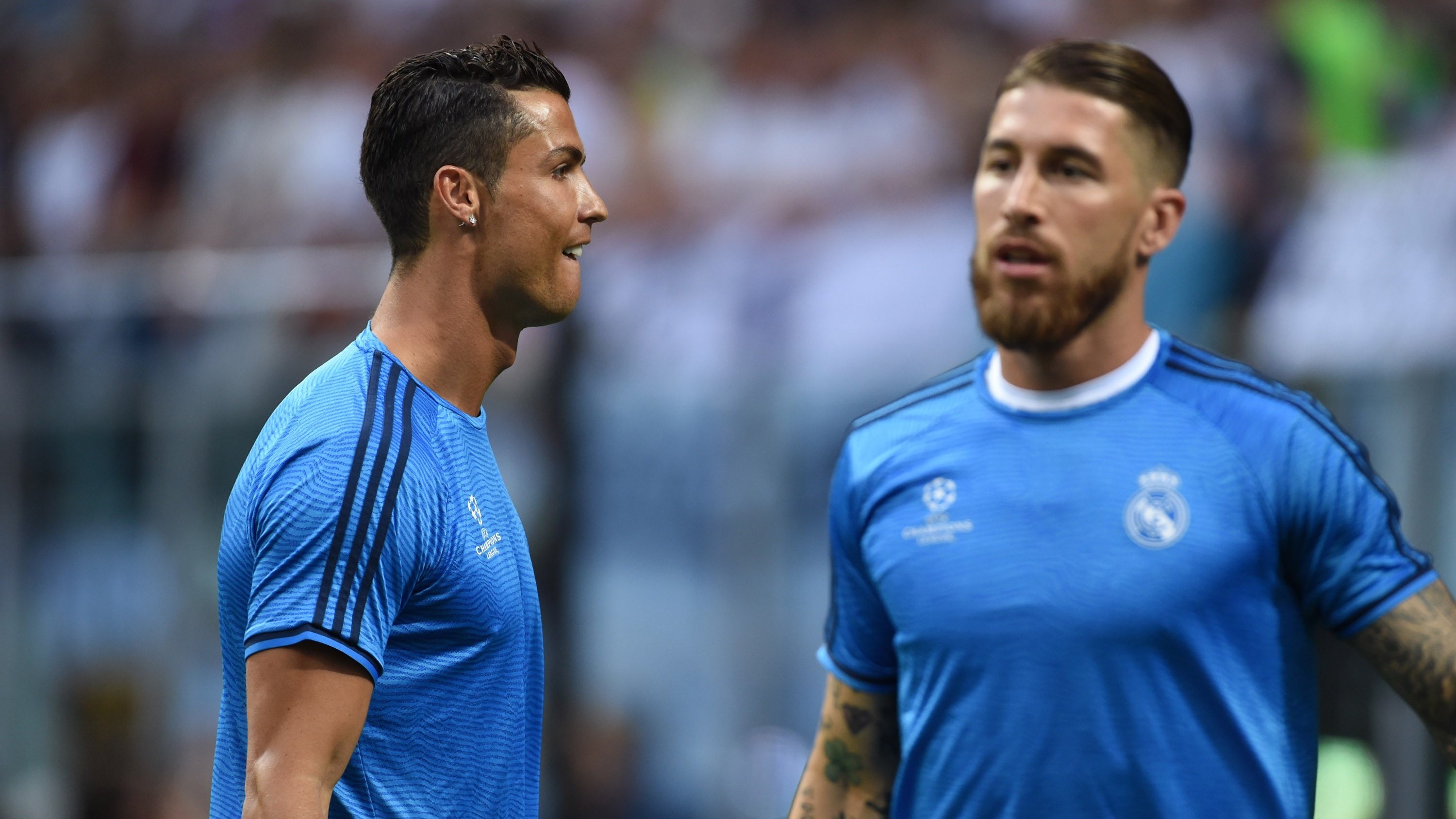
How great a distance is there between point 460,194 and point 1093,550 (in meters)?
1.18

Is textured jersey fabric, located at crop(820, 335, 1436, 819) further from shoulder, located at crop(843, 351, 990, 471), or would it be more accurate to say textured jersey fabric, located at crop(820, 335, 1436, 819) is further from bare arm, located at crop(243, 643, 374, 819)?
bare arm, located at crop(243, 643, 374, 819)

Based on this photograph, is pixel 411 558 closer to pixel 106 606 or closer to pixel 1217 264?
pixel 1217 264

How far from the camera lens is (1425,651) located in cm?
244

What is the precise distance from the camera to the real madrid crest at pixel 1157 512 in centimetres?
257

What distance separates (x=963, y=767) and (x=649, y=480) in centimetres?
350

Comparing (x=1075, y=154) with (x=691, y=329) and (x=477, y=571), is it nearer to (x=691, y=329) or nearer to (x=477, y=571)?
(x=477, y=571)

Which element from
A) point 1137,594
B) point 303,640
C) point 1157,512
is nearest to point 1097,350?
point 1157,512

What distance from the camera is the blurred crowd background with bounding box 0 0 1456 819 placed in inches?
197

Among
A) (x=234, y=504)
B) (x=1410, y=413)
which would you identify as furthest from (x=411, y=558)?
(x=1410, y=413)

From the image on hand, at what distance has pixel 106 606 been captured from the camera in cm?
692

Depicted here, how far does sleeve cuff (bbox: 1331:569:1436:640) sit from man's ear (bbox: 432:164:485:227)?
1493 millimetres

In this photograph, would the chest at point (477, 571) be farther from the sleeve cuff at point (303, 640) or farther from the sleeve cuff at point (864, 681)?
the sleeve cuff at point (864, 681)

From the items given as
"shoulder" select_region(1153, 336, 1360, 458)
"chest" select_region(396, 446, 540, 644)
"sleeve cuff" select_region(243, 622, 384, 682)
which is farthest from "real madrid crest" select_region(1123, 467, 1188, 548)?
"sleeve cuff" select_region(243, 622, 384, 682)

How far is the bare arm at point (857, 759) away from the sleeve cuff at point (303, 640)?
44.8 inches
